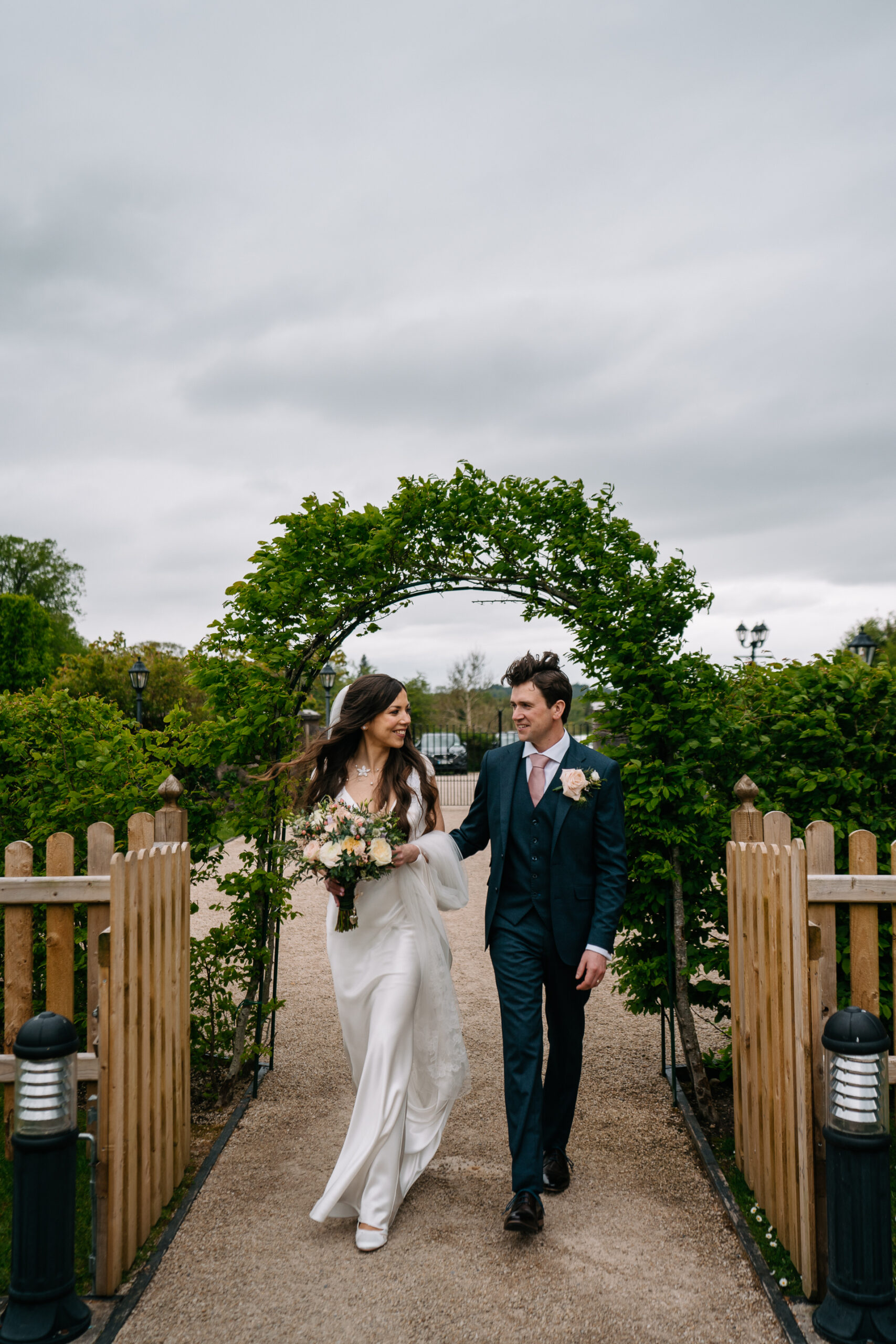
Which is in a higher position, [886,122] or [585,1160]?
[886,122]

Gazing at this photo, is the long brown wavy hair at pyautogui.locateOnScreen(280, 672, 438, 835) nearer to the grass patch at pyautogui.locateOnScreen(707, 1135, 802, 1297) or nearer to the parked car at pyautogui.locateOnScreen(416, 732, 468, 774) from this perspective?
the grass patch at pyautogui.locateOnScreen(707, 1135, 802, 1297)

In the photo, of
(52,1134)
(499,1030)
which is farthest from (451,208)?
(52,1134)

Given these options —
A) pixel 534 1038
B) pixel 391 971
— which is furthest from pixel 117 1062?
pixel 534 1038

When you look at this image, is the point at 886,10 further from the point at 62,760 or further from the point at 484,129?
the point at 62,760

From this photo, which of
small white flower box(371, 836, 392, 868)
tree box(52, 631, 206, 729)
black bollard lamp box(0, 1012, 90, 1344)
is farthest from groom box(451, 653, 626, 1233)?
tree box(52, 631, 206, 729)

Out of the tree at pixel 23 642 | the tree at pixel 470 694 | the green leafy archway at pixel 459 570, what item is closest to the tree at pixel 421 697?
the tree at pixel 470 694

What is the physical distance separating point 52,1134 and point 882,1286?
260cm

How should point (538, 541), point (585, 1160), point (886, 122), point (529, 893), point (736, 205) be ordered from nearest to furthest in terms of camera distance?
point (529, 893)
point (585, 1160)
point (538, 541)
point (886, 122)
point (736, 205)

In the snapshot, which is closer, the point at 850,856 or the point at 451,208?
the point at 850,856

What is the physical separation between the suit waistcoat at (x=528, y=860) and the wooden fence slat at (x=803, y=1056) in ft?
3.53

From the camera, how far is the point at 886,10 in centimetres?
551

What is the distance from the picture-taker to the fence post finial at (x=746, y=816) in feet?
13.4

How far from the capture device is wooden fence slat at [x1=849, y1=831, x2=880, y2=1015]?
3.38 meters

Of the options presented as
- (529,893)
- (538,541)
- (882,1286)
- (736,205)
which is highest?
(736,205)
